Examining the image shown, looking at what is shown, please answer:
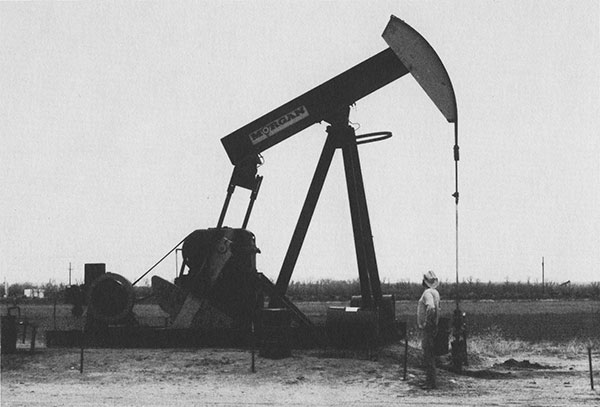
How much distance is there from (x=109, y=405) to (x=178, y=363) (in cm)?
301

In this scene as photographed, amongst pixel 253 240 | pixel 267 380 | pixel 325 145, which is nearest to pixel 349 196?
pixel 325 145

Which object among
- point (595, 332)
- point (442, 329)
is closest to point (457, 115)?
point (442, 329)

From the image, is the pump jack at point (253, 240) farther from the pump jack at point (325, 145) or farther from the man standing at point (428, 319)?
the man standing at point (428, 319)

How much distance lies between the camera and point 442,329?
1099 centimetres

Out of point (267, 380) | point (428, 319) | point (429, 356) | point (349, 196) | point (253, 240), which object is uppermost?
point (349, 196)

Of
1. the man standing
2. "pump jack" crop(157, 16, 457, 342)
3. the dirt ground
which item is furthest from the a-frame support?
the man standing

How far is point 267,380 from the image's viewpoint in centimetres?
1016

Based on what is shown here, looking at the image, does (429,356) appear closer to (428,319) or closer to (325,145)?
(428,319)

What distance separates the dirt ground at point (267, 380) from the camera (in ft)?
28.9

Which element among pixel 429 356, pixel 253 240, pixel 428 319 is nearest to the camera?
pixel 429 356

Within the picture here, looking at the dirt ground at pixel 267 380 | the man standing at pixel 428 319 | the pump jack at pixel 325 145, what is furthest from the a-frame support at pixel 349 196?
the man standing at pixel 428 319

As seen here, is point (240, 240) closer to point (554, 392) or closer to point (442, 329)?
point (442, 329)

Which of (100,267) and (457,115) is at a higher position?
(457,115)

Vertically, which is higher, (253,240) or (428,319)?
(253,240)
